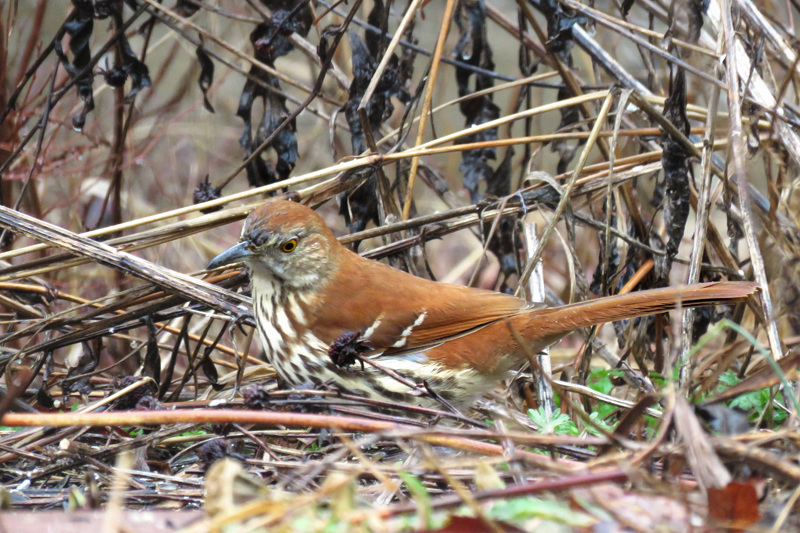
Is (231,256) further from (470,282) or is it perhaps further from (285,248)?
(470,282)

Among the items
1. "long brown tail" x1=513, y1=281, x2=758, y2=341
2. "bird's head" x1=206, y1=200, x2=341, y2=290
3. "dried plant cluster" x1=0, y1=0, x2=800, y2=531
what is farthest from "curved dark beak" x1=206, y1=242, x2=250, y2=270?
"long brown tail" x1=513, y1=281, x2=758, y2=341

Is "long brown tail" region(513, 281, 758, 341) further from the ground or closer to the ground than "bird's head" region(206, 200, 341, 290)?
closer to the ground

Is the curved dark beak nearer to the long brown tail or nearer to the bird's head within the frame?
the bird's head

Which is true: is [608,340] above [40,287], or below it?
below

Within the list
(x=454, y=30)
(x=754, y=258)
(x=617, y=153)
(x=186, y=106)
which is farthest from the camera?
(x=454, y=30)

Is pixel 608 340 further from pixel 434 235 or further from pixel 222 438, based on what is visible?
pixel 222 438

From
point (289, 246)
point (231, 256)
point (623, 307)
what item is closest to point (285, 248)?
point (289, 246)

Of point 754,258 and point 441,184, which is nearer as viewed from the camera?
point 754,258

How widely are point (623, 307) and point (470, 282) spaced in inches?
28.9

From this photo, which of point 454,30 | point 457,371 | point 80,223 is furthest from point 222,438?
point 454,30

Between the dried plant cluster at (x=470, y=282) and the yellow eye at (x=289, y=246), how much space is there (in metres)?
0.20

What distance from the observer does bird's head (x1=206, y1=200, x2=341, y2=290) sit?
110 inches

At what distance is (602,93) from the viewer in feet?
9.83

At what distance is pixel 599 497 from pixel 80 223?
337cm
